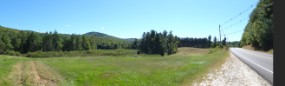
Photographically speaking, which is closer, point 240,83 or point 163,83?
point 240,83

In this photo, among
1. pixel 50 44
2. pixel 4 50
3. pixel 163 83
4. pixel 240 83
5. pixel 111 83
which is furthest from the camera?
pixel 50 44

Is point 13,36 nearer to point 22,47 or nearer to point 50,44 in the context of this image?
point 22,47

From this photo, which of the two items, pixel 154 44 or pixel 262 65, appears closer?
pixel 262 65

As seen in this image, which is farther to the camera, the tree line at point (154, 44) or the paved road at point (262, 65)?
the tree line at point (154, 44)

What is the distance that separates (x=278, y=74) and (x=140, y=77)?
28.8m

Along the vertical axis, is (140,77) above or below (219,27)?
below

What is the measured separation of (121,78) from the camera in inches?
1198

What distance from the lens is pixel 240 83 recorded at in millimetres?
22875

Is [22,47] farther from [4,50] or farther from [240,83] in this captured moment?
[240,83]

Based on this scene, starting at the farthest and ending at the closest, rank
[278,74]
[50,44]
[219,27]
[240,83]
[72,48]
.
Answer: [72,48] → [50,44] → [219,27] → [240,83] → [278,74]

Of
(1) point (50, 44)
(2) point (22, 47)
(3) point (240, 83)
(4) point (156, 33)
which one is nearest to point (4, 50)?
(2) point (22, 47)

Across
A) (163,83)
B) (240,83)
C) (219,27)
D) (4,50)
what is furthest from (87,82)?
(4,50)

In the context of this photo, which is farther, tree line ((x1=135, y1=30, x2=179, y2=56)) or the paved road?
tree line ((x1=135, y1=30, x2=179, y2=56))

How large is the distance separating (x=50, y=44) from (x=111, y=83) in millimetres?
149420
